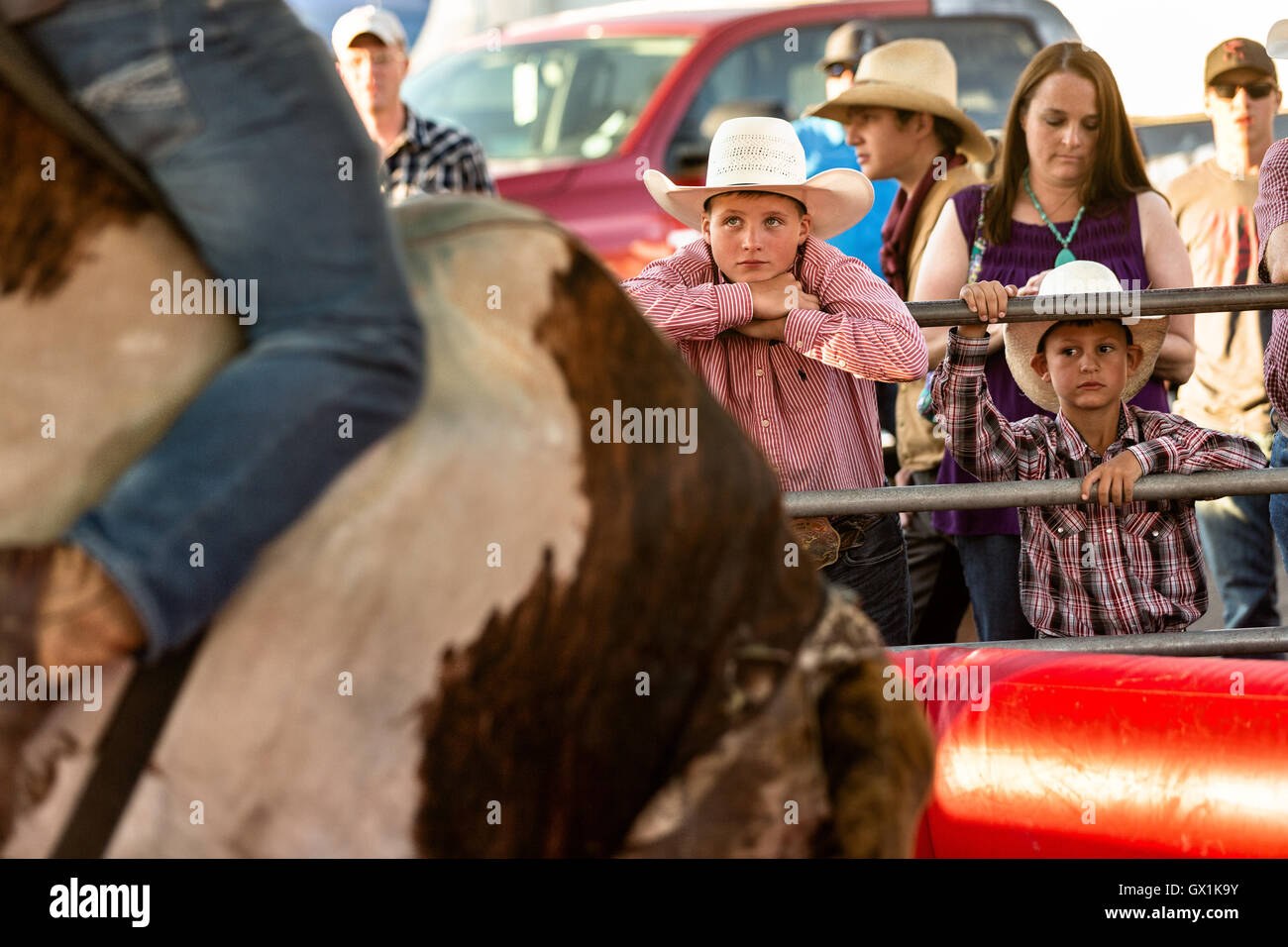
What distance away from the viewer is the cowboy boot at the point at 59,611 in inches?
45.7

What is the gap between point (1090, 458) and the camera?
330 cm

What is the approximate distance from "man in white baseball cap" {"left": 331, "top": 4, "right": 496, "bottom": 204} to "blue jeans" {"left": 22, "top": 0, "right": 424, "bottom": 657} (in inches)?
129

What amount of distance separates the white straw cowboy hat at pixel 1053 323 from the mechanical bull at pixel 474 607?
1.90m

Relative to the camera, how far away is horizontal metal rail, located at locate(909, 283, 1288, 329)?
3.14 meters

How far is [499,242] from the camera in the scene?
57.0 inches

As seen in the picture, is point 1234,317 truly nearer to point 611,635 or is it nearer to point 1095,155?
point 1095,155

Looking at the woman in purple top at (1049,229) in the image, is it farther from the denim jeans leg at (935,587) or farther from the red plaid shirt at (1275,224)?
the denim jeans leg at (935,587)

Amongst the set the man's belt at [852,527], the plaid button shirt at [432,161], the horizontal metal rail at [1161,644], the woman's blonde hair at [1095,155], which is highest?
the plaid button shirt at [432,161]

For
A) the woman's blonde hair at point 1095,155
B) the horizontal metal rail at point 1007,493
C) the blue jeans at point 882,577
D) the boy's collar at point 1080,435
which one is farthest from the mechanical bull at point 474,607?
the woman's blonde hair at point 1095,155

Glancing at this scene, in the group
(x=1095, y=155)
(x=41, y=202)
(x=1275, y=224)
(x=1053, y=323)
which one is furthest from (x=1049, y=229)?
(x=41, y=202)
